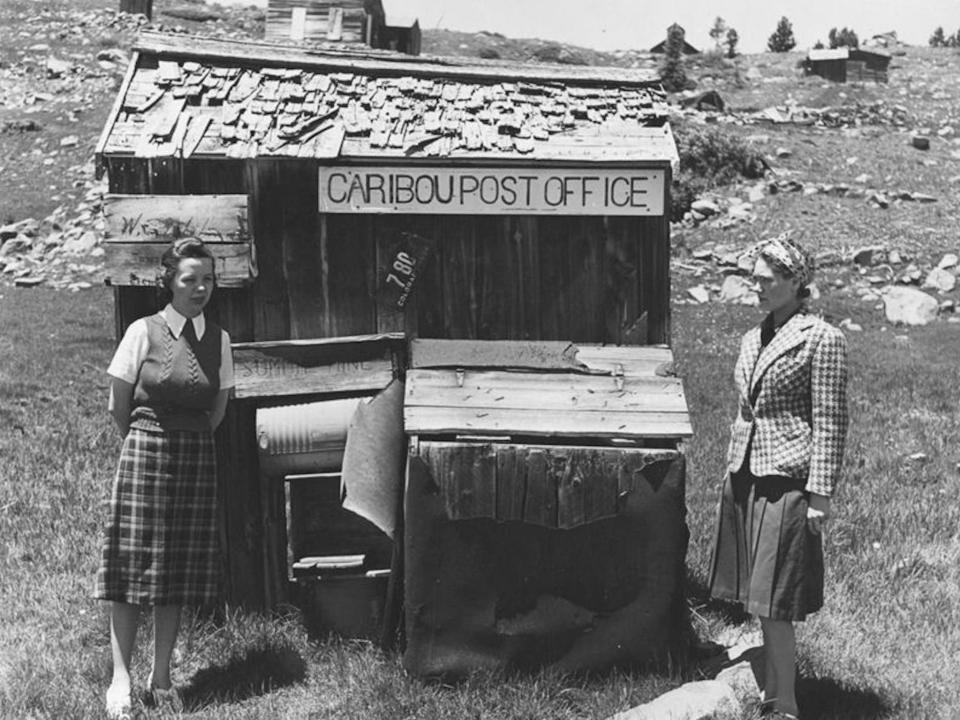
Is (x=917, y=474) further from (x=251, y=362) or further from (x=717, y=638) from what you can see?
(x=251, y=362)

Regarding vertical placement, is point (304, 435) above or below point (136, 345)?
below

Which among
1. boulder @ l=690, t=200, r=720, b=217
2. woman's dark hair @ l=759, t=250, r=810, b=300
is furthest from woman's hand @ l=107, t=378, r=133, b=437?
boulder @ l=690, t=200, r=720, b=217

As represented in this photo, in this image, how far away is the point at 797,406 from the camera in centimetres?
477

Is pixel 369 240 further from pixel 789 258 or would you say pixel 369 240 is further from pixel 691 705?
pixel 691 705

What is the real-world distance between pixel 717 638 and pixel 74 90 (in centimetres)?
3232

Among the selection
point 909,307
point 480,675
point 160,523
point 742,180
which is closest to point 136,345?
point 160,523

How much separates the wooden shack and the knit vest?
0.70 m

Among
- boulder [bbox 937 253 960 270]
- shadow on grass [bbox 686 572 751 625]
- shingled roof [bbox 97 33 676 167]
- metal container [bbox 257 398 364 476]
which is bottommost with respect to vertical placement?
shadow on grass [bbox 686 572 751 625]

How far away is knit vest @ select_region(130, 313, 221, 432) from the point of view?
496 cm

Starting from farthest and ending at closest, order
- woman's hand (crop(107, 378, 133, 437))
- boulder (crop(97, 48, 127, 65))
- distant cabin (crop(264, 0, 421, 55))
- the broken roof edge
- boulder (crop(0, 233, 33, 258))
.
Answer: boulder (crop(97, 48, 127, 65)), distant cabin (crop(264, 0, 421, 55)), boulder (crop(0, 233, 33, 258)), the broken roof edge, woman's hand (crop(107, 378, 133, 437))

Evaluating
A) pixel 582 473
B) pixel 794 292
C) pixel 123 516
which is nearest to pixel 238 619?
pixel 123 516

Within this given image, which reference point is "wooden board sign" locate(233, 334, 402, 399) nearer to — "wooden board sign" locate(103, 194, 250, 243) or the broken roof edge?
"wooden board sign" locate(103, 194, 250, 243)

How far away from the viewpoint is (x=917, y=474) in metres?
9.01

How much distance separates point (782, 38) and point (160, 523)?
324 feet
